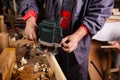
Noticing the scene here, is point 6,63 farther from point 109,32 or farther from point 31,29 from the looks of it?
point 109,32

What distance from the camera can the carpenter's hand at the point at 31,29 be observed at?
3.76 ft

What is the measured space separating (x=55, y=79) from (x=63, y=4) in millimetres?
477

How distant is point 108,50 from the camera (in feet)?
6.94

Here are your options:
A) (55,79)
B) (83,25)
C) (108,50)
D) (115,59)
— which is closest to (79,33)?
(83,25)

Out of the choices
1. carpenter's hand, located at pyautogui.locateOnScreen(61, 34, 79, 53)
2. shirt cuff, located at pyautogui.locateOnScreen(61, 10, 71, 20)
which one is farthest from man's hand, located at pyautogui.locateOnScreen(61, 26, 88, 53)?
shirt cuff, located at pyautogui.locateOnScreen(61, 10, 71, 20)

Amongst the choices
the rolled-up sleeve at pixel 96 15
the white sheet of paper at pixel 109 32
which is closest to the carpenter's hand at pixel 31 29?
the rolled-up sleeve at pixel 96 15

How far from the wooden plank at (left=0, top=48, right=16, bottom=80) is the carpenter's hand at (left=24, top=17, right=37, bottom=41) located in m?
0.15

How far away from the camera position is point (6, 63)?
2.96 ft

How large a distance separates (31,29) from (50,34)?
17 centimetres

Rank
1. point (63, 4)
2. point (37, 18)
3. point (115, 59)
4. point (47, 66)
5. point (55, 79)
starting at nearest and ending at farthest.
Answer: point (55, 79), point (47, 66), point (63, 4), point (37, 18), point (115, 59)

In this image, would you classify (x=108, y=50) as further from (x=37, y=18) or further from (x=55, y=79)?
(x=55, y=79)

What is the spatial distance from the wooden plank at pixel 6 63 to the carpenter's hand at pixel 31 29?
0.15 m

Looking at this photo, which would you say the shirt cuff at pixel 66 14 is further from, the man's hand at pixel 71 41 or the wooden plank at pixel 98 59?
the wooden plank at pixel 98 59

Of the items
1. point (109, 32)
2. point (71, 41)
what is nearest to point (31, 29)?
point (71, 41)
